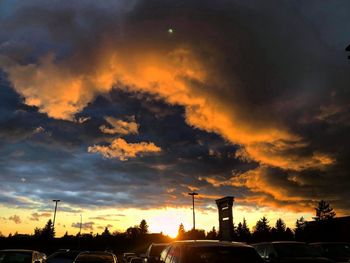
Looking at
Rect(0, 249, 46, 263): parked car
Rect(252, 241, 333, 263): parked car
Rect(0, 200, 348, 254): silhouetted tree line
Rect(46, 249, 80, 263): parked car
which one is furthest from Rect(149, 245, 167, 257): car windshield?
Rect(0, 200, 348, 254): silhouetted tree line

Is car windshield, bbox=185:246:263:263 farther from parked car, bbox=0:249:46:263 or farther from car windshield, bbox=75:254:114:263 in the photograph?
parked car, bbox=0:249:46:263

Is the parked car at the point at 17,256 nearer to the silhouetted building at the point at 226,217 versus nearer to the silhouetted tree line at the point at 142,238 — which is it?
the silhouetted building at the point at 226,217

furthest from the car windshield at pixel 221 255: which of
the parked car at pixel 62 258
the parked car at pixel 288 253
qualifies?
the parked car at pixel 62 258

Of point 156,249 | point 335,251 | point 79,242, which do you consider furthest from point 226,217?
point 79,242

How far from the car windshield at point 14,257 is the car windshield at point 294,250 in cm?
978

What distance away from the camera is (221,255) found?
685 cm

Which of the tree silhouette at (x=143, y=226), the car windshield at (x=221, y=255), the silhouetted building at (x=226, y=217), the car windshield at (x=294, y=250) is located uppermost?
the tree silhouette at (x=143, y=226)

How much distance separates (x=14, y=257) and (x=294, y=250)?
35.5 feet

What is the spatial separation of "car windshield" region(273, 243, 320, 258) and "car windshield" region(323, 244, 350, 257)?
13.2 feet

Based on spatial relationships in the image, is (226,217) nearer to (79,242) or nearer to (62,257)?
(62,257)

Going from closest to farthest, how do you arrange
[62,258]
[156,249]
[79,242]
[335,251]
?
[335,251] < [156,249] < [62,258] < [79,242]

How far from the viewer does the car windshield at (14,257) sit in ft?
53.6

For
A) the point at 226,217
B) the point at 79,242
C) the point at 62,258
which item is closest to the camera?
the point at 226,217

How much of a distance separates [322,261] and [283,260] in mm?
1341
